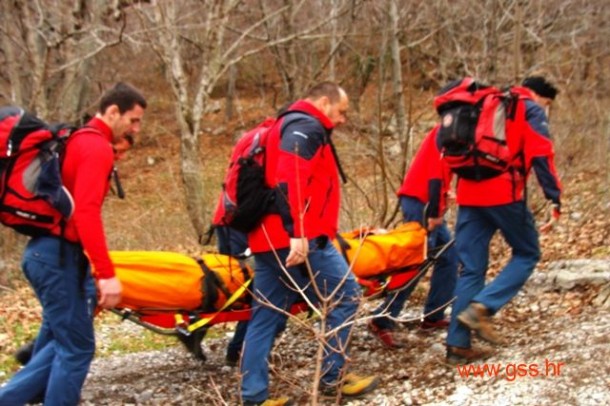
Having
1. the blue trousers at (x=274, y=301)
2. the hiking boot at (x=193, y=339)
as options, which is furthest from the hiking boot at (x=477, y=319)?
the hiking boot at (x=193, y=339)

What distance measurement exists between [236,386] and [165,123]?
28240 mm

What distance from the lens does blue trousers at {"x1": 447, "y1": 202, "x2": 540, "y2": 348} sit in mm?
5547

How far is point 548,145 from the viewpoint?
5262mm

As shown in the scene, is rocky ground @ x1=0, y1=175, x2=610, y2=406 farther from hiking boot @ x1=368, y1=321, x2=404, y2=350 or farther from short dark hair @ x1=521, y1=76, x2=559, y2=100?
short dark hair @ x1=521, y1=76, x2=559, y2=100

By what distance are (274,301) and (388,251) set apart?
1.22m

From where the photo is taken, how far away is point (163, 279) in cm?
542

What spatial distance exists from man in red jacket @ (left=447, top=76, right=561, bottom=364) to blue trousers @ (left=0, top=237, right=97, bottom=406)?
2.60 metres

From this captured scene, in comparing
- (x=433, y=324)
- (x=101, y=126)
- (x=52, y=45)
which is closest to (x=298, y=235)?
(x=101, y=126)

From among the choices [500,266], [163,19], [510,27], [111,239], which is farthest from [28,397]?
[111,239]

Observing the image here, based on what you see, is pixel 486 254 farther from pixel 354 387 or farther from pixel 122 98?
pixel 122 98

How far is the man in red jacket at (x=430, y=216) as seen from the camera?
6.19 metres

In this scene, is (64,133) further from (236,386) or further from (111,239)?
(111,239)

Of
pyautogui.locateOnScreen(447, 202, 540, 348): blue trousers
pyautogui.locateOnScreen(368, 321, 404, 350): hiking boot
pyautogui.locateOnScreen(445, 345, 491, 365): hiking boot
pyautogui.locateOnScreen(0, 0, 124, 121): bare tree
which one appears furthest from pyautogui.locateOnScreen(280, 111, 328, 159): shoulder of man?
pyautogui.locateOnScreen(0, 0, 124, 121): bare tree

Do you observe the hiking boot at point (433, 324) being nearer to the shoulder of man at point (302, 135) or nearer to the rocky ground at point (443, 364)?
the rocky ground at point (443, 364)
